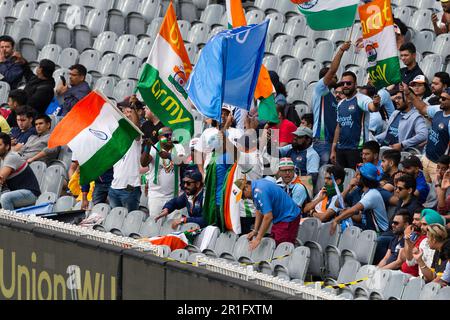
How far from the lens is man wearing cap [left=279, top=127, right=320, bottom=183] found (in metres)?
16.1

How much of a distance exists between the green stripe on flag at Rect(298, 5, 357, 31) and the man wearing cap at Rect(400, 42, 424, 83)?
88 centimetres

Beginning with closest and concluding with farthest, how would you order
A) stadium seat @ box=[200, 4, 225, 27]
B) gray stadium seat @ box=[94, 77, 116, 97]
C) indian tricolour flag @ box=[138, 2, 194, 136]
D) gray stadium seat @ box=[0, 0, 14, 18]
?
indian tricolour flag @ box=[138, 2, 194, 136] → gray stadium seat @ box=[94, 77, 116, 97] → stadium seat @ box=[200, 4, 225, 27] → gray stadium seat @ box=[0, 0, 14, 18]

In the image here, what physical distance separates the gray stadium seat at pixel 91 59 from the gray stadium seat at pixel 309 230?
282 inches

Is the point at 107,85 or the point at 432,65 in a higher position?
the point at 432,65

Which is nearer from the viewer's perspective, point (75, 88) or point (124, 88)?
point (75, 88)

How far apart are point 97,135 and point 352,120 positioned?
9.56 ft

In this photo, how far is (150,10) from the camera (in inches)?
861

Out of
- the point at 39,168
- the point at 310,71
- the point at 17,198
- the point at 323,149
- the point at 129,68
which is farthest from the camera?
the point at 129,68

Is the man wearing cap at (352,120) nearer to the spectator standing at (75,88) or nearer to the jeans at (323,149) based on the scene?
the jeans at (323,149)

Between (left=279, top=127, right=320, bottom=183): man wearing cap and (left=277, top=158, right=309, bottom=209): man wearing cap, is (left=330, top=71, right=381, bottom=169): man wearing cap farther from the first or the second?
(left=277, top=158, right=309, bottom=209): man wearing cap

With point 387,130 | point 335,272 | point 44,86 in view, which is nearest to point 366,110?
point 387,130

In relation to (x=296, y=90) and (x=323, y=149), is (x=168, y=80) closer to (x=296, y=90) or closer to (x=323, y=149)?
(x=323, y=149)

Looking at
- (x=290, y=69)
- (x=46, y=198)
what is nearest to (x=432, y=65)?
(x=290, y=69)

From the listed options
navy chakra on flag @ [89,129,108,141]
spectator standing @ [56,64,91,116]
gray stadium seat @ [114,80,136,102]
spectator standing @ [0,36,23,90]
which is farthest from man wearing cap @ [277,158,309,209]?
spectator standing @ [0,36,23,90]
